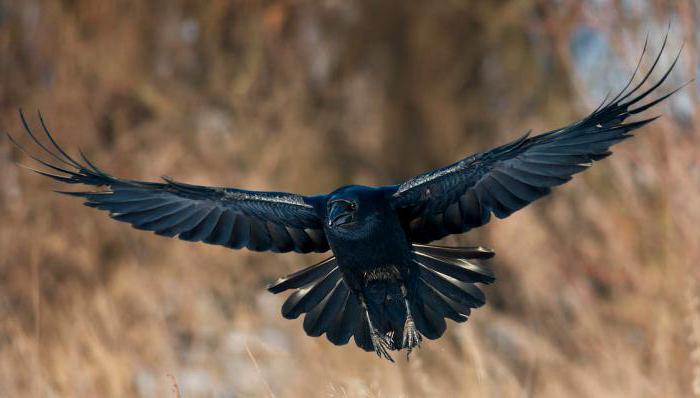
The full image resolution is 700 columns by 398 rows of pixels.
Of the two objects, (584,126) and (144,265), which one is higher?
(144,265)

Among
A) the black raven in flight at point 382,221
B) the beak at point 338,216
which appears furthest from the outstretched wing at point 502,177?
the beak at point 338,216

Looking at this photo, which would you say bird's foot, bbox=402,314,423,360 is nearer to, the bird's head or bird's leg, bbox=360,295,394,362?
bird's leg, bbox=360,295,394,362

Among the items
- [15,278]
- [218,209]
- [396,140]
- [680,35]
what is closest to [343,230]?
[218,209]

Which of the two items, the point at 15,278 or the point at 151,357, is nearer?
the point at 151,357

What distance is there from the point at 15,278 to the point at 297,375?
8.32 ft

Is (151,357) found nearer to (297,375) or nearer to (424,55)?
(297,375)

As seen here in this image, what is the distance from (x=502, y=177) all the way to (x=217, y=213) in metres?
1.01

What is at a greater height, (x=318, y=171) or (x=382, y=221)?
(x=318, y=171)

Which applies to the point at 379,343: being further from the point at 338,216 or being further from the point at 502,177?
the point at 502,177

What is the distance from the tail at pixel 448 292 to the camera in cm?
321

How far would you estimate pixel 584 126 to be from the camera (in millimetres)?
2871

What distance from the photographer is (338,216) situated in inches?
117

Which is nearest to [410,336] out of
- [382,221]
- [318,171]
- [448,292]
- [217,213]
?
[448,292]

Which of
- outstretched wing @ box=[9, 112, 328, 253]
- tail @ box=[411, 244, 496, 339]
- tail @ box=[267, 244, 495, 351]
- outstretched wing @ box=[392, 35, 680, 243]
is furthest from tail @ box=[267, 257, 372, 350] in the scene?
outstretched wing @ box=[392, 35, 680, 243]
